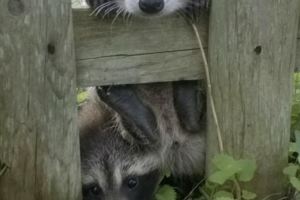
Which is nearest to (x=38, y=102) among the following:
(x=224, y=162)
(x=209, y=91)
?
(x=209, y=91)

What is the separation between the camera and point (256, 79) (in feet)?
10.2

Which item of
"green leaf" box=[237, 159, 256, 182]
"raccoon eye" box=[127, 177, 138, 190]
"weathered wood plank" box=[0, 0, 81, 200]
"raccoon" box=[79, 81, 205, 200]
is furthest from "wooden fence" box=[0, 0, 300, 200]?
"raccoon eye" box=[127, 177, 138, 190]

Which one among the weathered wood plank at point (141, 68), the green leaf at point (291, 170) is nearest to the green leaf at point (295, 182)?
the green leaf at point (291, 170)

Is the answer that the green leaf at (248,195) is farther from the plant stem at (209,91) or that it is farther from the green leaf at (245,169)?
the plant stem at (209,91)

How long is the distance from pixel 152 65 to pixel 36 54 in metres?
0.50

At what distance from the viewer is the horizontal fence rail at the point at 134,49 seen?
2957mm

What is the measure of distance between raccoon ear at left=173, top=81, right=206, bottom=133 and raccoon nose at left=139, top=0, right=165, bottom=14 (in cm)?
44

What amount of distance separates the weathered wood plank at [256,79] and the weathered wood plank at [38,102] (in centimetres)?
63

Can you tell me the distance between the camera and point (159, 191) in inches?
137

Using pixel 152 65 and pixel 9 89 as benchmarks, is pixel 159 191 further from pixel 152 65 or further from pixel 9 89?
pixel 9 89

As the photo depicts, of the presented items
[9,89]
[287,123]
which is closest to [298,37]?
[287,123]

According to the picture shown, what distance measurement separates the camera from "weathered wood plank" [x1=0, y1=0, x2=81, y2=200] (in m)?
2.82

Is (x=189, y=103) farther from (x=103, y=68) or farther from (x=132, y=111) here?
(x=103, y=68)

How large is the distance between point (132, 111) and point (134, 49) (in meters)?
0.39
